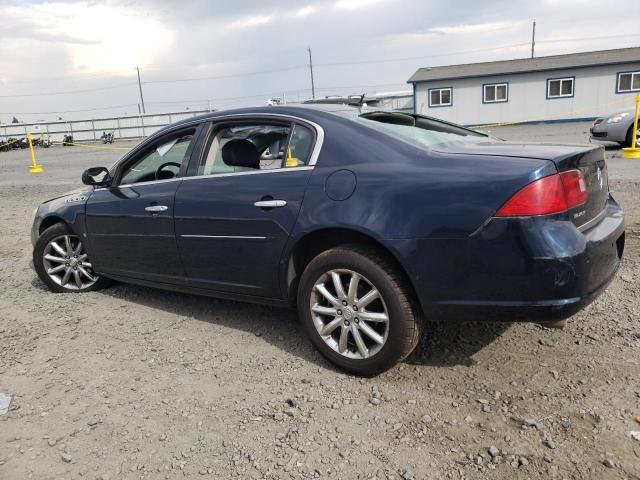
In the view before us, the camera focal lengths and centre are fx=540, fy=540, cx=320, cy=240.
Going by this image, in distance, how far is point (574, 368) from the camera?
322 cm

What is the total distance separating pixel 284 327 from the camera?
409 centimetres

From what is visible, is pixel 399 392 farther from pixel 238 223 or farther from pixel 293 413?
pixel 238 223

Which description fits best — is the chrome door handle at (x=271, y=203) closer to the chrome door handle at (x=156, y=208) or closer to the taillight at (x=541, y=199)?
the chrome door handle at (x=156, y=208)

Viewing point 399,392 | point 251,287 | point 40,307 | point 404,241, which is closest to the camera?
point 404,241

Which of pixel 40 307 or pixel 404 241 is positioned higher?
pixel 404 241

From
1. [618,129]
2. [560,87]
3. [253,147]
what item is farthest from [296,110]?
[560,87]

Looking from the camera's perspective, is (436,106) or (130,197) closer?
(130,197)

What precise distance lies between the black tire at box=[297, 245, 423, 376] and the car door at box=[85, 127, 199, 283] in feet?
4.44

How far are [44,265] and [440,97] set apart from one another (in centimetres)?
3060

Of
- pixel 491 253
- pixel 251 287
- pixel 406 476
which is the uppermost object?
pixel 491 253

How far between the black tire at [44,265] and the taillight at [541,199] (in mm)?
3792

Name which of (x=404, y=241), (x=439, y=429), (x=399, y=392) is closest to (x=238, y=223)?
(x=404, y=241)

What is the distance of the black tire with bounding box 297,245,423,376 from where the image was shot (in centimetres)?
300

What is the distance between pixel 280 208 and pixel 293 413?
4.02 feet
